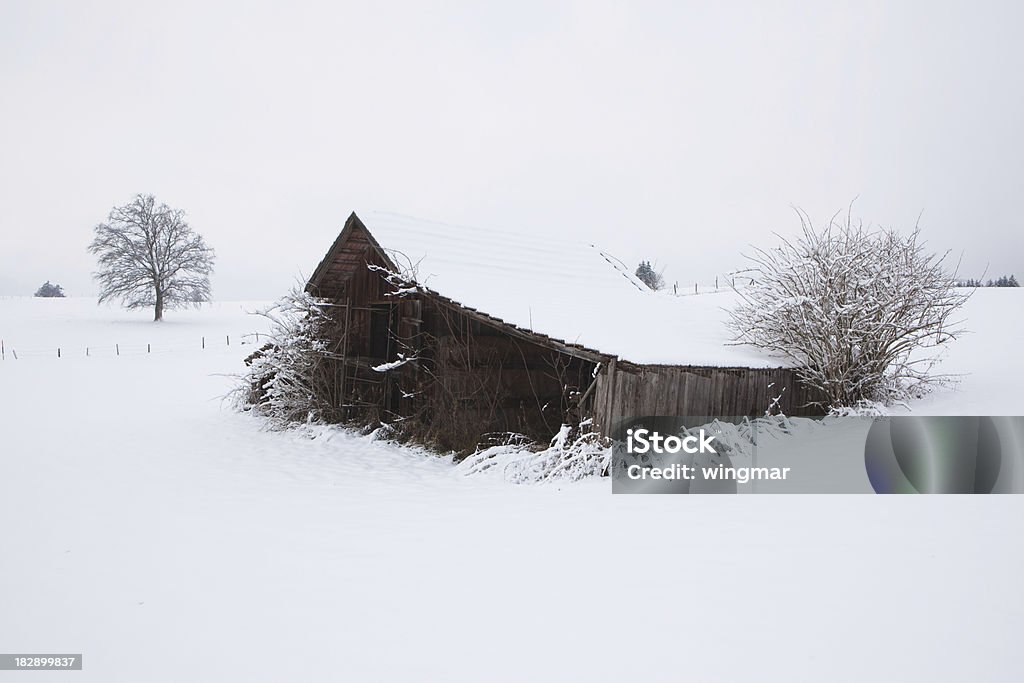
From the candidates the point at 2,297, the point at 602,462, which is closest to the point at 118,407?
the point at 602,462

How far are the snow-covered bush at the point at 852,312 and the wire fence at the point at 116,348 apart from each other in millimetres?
26316

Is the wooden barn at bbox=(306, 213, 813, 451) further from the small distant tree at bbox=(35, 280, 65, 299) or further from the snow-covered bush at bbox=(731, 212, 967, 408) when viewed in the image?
the small distant tree at bbox=(35, 280, 65, 299)

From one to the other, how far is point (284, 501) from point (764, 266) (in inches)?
347

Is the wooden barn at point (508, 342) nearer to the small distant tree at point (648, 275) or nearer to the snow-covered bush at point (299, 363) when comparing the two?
the snow-covered bush at point (299, 363)

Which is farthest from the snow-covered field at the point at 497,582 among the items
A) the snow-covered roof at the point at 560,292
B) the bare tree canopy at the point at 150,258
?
the bare tree canopy at the point at 150,258

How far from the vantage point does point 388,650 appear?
413 centimetres

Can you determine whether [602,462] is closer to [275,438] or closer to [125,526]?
[125,526]

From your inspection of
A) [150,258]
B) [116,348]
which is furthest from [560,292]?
[150,258]

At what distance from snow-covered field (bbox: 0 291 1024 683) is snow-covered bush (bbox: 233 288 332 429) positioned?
202 inches

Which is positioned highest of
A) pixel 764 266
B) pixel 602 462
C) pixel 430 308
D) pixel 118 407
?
pixel 764 266

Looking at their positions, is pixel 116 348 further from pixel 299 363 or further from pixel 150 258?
pixel 299 363

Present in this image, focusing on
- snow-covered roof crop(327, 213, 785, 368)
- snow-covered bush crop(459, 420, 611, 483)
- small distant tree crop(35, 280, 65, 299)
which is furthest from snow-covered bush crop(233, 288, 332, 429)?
small distant tree crop(35, 280, 65, 299)

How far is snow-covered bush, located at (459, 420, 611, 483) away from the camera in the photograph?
8969 mm

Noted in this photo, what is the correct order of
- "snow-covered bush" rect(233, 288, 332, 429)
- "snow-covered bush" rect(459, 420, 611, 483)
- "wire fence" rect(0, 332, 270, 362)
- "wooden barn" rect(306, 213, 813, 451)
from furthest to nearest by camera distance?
"wire fence" rect(0, 332, 270, 362)
"snow-covered bush" rect(233, 288, 332, 429)
"wooden barn" rect(306, 213, 813, 451)
"snow-covered bush" rect(459, 420, 611, 483)
